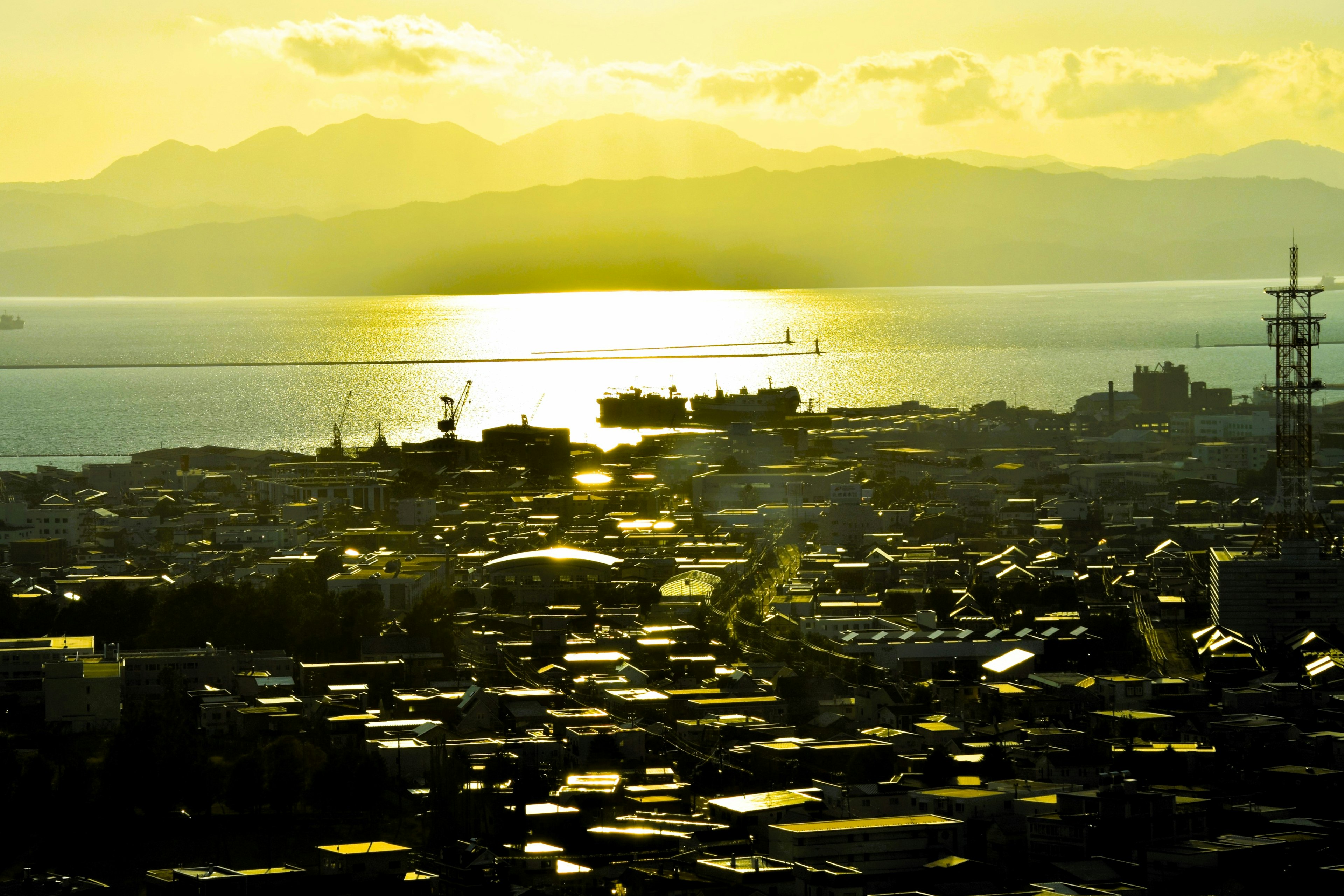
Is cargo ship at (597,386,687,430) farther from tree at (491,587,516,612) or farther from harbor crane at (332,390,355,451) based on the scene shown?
tree at (491,587,516,612)

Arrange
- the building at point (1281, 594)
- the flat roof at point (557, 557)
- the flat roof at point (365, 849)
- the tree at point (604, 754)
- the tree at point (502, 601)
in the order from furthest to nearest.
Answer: the flat roof at point (557, 557) < the tree at point (502, 601) < the building at point (1281, 594) < the tree at point (604, 754) < the flat roof at point (365, 849)

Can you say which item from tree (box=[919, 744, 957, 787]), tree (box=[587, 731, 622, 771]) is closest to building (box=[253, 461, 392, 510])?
tree (box=[587, 731, 622, 771])

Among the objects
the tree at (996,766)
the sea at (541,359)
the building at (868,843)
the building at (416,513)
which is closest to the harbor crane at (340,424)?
the sea at (541,359)

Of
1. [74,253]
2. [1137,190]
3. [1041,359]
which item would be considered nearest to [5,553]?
[1041,359]

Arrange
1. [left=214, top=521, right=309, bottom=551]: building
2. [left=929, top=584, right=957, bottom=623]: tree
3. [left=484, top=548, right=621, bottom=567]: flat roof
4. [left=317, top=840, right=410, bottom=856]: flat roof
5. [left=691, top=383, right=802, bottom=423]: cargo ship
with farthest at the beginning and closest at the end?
[left=691, top=383, right=802, bottom=423]: cargo ship, [left=214, top=521, right=309, bottom=551]: building, [left=484, top=548, right=621, bottom=567]: flat roof, [left=929, top=584, right=957, bottom=623]: tree, [left=317, top=840, right=410, bottom=856]: flat roof

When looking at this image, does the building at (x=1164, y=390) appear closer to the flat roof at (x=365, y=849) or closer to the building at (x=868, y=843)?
the building at (x=868, y=843)
